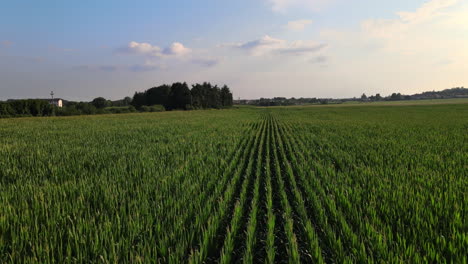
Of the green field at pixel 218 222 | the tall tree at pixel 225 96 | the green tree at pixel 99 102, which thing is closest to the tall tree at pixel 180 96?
the tall tree at pixel 225 96

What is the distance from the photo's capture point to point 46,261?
2.39m

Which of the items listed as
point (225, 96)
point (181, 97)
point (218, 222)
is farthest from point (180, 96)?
point (218, 222)

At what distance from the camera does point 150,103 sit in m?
102

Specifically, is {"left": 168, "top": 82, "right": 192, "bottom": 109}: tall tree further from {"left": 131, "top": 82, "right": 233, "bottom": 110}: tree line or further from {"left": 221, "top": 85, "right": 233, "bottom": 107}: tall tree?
{"left": 221, "top": 85, "right": 233, "bottom": 107}: tall tree

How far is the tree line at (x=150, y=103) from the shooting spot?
48.8 meters

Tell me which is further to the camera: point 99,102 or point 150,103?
point 99,102

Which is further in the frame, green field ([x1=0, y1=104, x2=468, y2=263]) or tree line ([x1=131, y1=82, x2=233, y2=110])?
tree line ([x1=131, y1=82, x2=233, y2=110])

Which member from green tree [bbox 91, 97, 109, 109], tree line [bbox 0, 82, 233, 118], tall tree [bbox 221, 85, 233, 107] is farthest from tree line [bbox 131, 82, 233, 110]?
green tree [bbox 91, 97, 109, 109]

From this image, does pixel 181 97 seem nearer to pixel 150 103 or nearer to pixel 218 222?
pixel 150 103

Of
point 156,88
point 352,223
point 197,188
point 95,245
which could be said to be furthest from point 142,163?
point 156,88

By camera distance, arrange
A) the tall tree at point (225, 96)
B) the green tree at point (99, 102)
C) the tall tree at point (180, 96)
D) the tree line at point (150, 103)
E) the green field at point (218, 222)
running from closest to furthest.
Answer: the green field at point (218, 222), the tree line at point (150, 103), the tall tree at point (180, 96), the green tree at point (99, 102), the tall tree at point (225, 96)

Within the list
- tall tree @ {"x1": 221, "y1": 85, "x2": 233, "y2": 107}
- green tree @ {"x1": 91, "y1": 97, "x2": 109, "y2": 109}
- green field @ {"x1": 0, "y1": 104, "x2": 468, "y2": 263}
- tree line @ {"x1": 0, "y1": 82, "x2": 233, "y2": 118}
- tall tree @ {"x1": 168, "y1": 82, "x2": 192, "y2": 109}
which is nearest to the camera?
green field @ {"x1": 0, "y1": 104, "x2": 468, "y2": 263}

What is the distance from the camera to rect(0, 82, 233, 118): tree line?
48.8 meters

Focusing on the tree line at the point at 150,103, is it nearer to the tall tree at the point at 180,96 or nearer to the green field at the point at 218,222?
the tall tree at the point at 180,96
